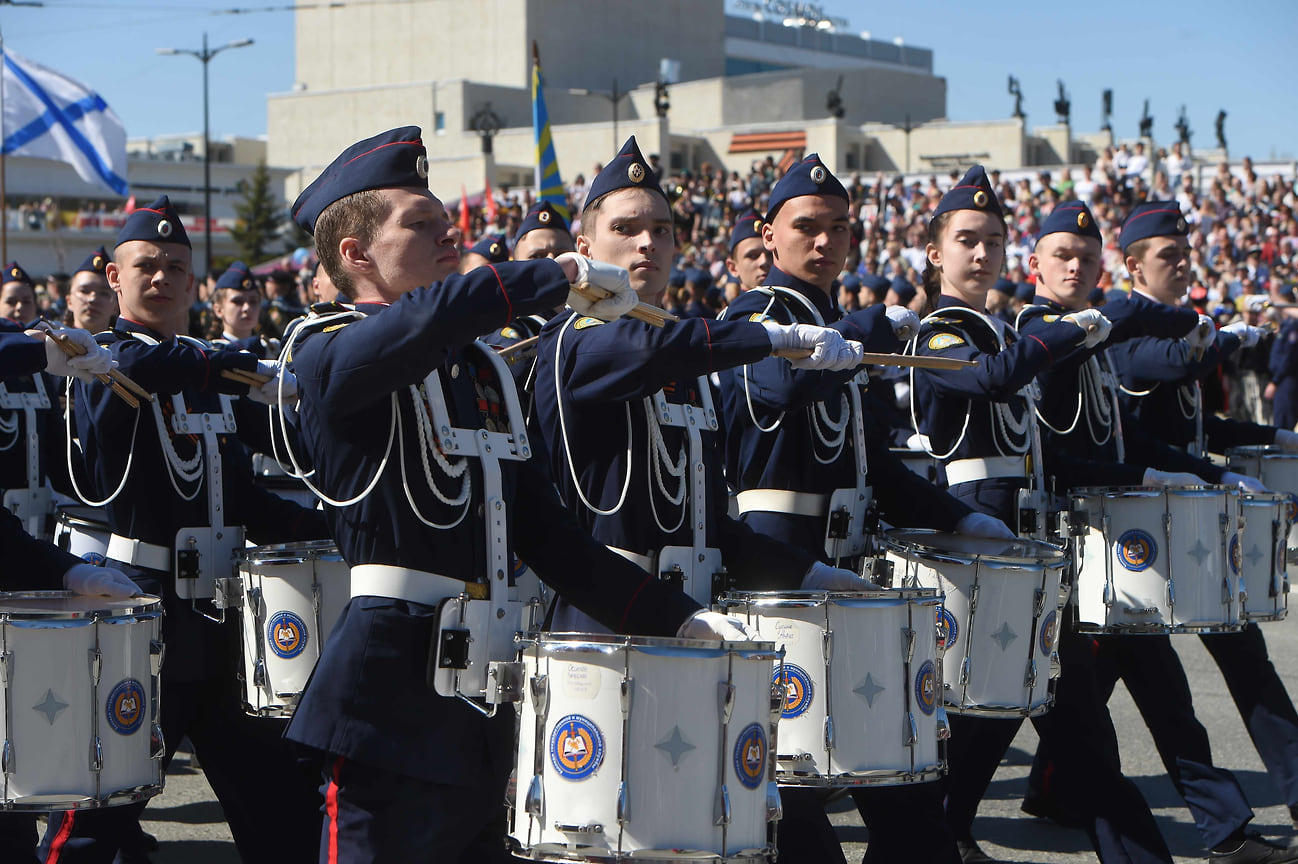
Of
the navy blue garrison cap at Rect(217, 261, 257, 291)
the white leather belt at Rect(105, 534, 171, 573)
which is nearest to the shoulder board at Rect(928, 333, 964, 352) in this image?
→ the white leather belt at Rect(105, 534, 171, 573)

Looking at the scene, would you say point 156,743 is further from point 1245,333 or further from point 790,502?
point 1245,333

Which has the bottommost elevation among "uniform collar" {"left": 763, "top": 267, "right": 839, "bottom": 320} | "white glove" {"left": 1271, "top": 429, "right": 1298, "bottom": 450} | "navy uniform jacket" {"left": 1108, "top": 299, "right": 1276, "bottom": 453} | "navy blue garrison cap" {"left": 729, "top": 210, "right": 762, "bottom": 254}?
"white glove" {"left": 1271, "top": 429, "right": 1298, "bottom": 450}

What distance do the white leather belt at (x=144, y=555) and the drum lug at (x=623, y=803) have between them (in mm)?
2591

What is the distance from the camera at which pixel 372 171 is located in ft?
10.0

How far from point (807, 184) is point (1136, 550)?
5.50 feet

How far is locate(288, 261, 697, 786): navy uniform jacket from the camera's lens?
2.76m

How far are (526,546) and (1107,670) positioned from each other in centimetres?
314

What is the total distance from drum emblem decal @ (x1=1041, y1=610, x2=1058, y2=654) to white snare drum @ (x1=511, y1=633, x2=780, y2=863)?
5.84 feet

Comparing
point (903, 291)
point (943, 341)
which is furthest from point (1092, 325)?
point (903, 291)

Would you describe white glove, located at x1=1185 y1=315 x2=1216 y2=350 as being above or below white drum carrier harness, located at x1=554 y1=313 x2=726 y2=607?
above

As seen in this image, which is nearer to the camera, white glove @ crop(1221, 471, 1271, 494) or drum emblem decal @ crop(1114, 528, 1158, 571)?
drum emblem decal @ crop(1114, 528, 1158, 571)

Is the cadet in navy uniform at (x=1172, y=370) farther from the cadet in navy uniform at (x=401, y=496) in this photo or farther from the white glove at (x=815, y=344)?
the cadet in navy uniform at (x=401, y=496)

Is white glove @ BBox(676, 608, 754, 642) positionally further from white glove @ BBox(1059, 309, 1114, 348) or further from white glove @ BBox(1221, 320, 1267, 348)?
white glove @ BBox(1221, 320, 1267, 348)

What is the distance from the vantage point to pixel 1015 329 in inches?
219
